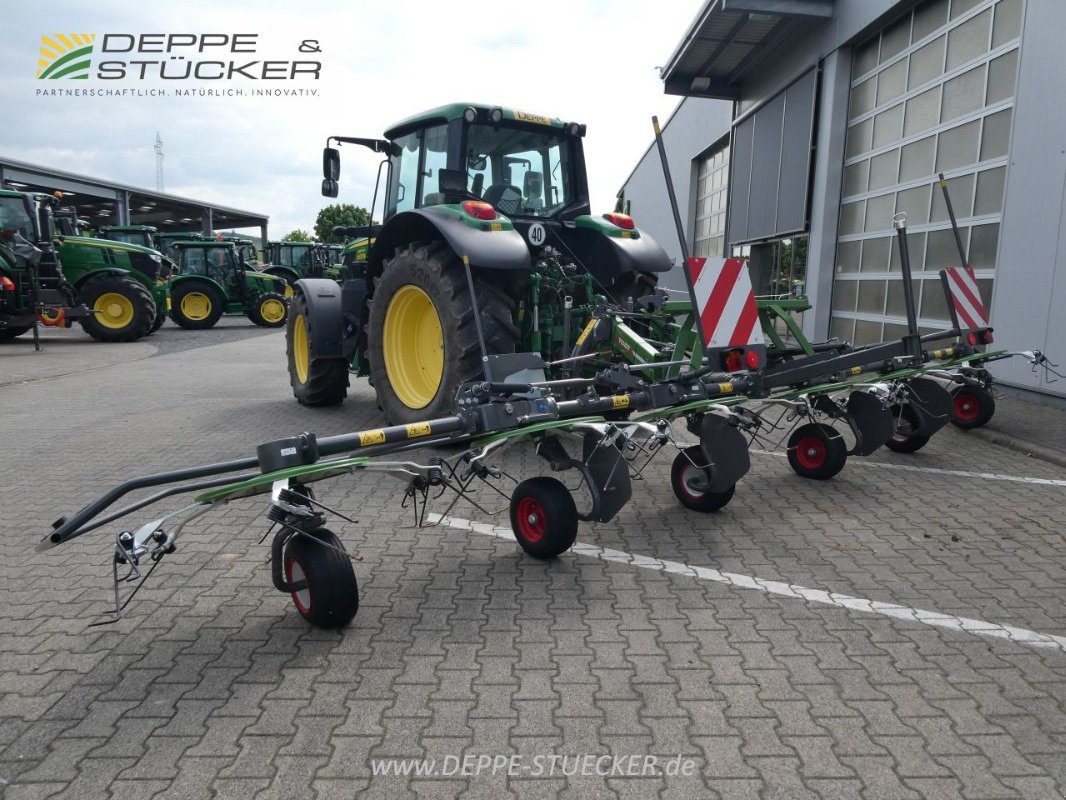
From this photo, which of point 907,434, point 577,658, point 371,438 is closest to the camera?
point 577,658

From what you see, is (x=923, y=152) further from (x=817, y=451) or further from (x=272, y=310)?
(x=272, y=310)

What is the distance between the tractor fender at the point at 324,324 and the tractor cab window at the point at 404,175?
1.03m

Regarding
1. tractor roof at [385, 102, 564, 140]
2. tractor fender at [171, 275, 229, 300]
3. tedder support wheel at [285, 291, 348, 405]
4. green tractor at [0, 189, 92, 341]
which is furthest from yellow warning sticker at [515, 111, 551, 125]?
tractor fender at [171, 275, 229, 300]

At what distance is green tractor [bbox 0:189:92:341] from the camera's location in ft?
45.2

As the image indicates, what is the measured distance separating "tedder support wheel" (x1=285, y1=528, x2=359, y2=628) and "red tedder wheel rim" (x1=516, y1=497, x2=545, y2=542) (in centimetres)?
105

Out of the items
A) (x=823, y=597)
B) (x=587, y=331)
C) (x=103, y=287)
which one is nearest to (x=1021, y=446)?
(x=587, y=331)

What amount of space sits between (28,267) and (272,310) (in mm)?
Answer: 7777

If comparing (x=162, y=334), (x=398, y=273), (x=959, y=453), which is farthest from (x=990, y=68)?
(x=162, y=334)

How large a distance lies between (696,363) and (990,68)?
6625mm

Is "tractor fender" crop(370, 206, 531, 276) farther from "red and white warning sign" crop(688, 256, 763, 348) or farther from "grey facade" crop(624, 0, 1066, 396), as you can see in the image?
"grey facade" crop(624, 0, 1066, 396)

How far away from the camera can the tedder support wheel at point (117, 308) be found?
1548 cm

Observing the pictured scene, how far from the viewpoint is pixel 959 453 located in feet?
20.4

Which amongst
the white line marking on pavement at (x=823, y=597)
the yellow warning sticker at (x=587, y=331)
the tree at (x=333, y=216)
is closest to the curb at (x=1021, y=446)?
the white line marking on pavement at (x=823, y=597)

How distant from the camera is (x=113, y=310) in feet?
51.7
